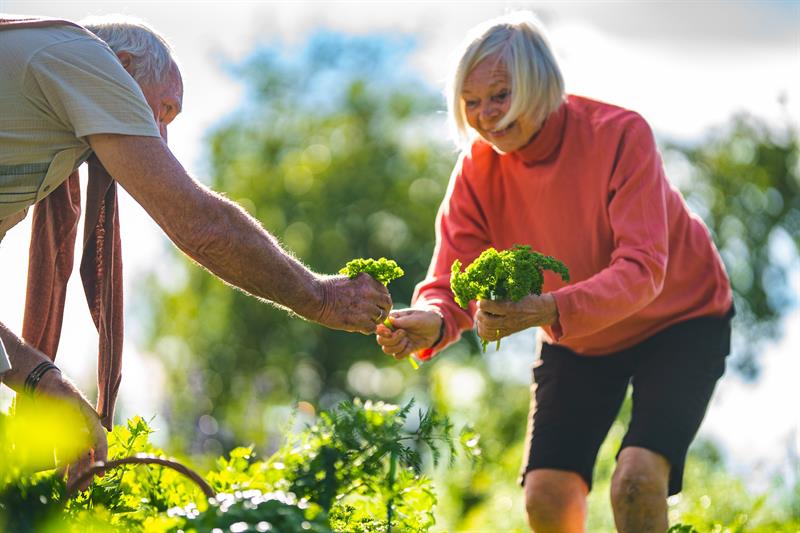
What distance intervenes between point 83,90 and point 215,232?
560 mm

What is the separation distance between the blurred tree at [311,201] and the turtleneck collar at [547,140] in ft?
72.5

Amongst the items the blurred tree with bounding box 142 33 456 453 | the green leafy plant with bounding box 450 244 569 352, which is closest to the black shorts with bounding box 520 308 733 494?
the green leafy plant with bounding box 450 244 569 352

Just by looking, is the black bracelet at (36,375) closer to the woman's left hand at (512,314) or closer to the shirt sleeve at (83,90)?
the shirt sleeve at (83,90)

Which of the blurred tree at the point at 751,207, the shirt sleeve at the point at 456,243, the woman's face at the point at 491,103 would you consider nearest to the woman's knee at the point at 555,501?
the shirt sleeve at the point at 456,243

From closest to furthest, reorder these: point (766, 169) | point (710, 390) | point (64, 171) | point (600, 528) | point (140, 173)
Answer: point (140, 173), point (64, 171), point (710, 390), point (600, 528), point (766, 169)

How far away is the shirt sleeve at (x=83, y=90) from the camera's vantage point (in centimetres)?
301

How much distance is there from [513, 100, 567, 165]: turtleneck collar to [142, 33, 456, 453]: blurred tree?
22.1 m

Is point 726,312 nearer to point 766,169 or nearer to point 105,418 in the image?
point 105,418

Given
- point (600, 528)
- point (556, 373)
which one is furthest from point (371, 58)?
point (556, 373)

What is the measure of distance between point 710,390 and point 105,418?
243 centimetres

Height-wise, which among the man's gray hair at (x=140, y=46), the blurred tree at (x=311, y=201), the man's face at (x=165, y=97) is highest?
the man's gray hair at (x=140, y=46)

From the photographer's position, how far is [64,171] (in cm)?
325

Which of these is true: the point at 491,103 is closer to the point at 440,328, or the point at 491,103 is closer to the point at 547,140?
the point at 547,140

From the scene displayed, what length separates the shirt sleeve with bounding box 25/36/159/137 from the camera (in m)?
3.01
